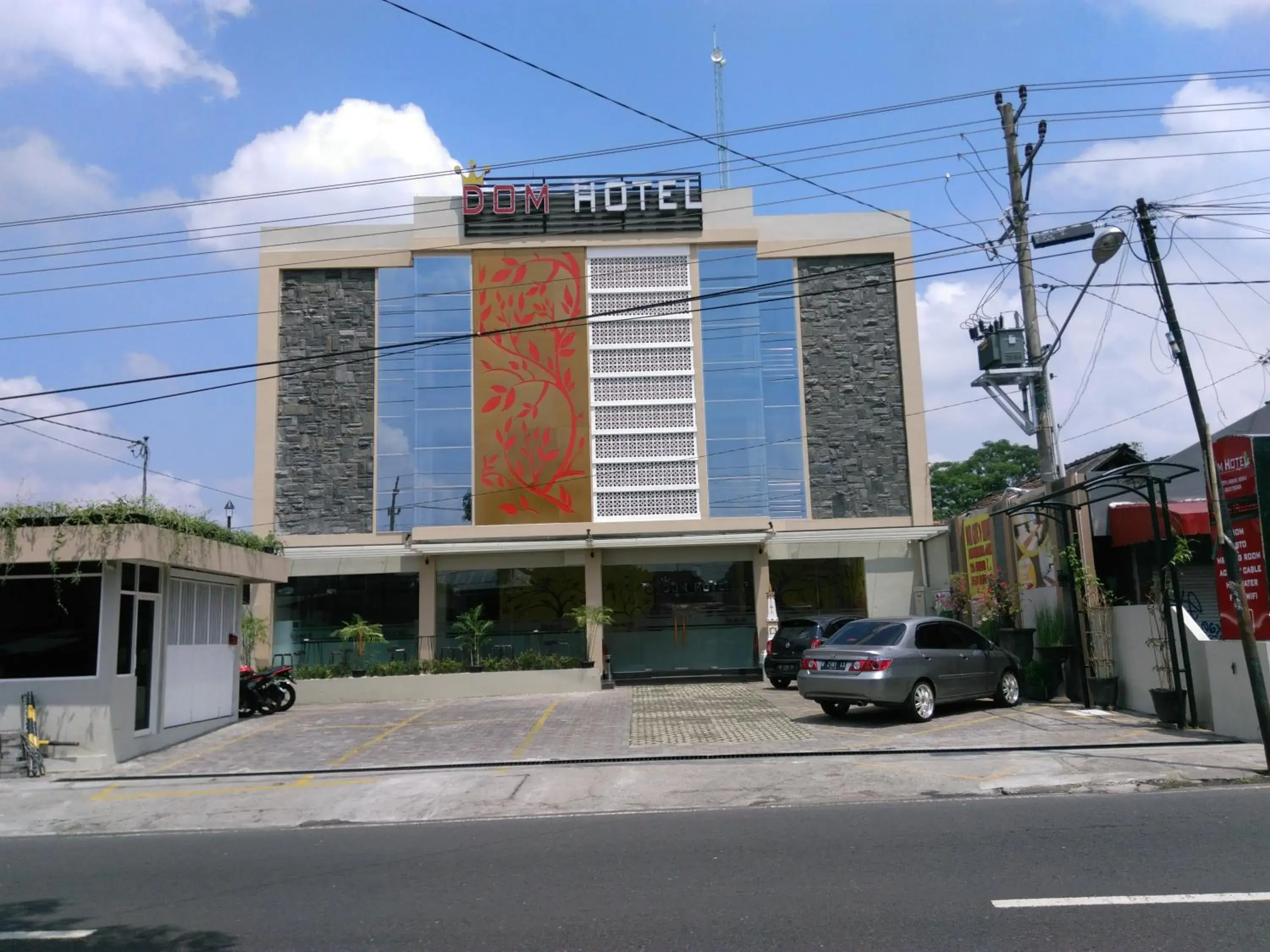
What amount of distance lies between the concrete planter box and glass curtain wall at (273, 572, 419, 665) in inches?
127

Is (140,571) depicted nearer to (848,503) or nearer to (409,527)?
(409,527)

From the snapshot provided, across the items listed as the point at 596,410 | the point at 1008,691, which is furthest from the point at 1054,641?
the point at 596,410

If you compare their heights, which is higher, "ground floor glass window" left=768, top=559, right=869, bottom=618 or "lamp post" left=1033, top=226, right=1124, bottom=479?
"lamp post" left=1033, top=226, right=1124, bottom=479

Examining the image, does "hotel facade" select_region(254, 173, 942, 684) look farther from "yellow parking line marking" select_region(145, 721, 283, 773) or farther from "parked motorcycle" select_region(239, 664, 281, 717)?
"yellow parking line marking" select_region(145, 721, 283, 773)

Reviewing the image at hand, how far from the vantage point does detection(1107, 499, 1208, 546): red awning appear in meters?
18.0

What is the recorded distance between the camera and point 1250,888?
6.29 meters

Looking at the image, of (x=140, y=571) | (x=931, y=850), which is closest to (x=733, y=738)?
(x=931, y=850)

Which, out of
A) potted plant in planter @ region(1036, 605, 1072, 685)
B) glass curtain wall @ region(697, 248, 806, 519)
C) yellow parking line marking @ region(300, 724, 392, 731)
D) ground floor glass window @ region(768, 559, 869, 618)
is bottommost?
yellow parking line marking @ region(300, 724, 392, 731)

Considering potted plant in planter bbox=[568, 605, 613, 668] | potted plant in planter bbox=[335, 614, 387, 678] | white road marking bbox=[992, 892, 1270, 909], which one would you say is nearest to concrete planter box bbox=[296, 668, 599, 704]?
potted plant in planter bbox=[335, 614, 387, 678]

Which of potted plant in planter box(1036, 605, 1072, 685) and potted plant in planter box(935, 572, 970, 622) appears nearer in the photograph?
potted plant in planter box(1036, 605, 1072, 685)

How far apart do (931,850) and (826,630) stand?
1446 centimetres

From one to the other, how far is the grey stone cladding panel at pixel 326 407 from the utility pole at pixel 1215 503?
2099cm

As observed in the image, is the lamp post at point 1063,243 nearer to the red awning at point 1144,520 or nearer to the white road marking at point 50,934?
the red awning at point 1144,520

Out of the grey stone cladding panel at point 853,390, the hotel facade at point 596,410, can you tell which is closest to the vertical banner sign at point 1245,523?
the hotel facade at point 596,410
